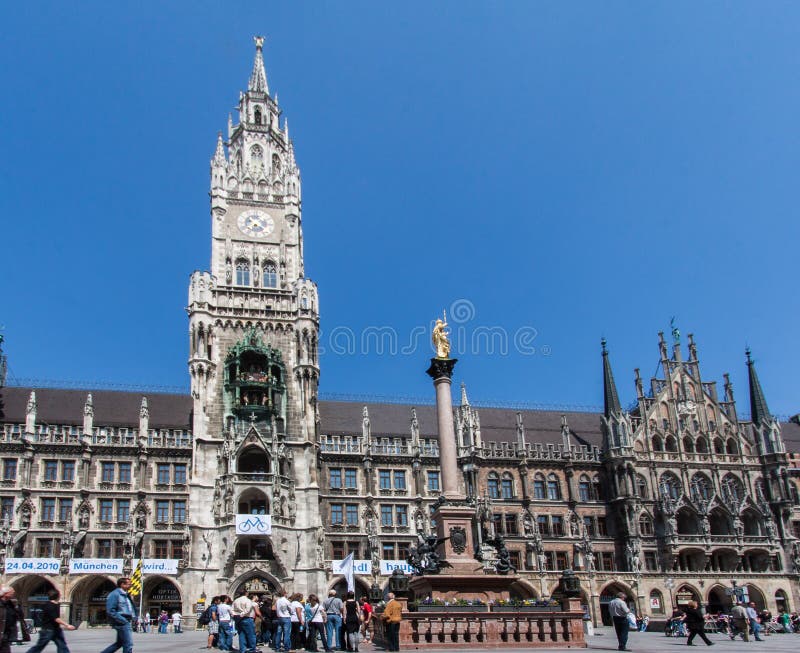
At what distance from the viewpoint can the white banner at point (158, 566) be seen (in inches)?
2020

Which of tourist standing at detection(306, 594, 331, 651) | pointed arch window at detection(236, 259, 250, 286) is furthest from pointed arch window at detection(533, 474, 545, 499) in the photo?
tourist standing at detection(306, 594, 331, 651)

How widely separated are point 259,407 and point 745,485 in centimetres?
3944

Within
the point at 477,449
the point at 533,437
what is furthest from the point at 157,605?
the point at 533,437

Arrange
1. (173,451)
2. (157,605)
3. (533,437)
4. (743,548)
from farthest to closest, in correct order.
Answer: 1. (533,437)
2. (743,548)
3. (173,451)
4. (157,605)

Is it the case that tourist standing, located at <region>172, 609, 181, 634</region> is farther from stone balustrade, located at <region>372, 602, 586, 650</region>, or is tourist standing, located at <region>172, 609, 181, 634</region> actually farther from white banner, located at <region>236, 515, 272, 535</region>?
stone balustrade, located at <region>372, 602, 586, 650</region>

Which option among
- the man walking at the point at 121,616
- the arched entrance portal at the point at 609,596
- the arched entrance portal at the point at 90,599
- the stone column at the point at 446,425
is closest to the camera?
the man walking at the point at 121,616

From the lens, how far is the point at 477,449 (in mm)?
62188

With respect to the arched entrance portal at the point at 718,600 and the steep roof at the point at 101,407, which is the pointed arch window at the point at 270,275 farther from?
the arched entrance portal at the point at 718,600

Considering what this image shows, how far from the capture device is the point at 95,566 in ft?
166

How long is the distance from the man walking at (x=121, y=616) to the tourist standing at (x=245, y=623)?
5.44 m

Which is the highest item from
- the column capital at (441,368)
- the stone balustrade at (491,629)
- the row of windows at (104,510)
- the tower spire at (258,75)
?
the tower spire at (258,75)

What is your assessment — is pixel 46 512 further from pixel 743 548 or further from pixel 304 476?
pixel 743 548

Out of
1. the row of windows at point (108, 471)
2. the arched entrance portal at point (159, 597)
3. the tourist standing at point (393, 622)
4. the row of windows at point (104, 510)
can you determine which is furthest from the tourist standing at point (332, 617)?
the row of windows at point (108, 471)

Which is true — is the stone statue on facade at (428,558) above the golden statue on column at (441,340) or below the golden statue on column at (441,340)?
below
